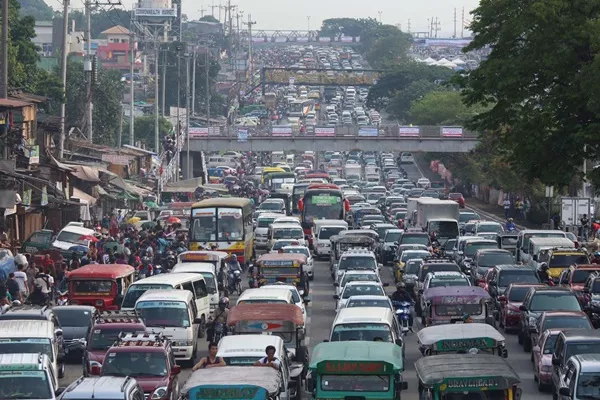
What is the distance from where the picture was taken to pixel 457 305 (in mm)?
34344

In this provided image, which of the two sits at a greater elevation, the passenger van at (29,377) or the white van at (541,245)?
the passenger van at (29,377)

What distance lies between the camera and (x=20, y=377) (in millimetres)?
23016

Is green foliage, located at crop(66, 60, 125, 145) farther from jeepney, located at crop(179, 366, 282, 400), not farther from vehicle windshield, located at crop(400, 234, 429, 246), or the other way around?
jeepney, located at crop(179, 366, 282, 400)

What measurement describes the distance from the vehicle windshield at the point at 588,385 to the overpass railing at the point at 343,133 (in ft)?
268

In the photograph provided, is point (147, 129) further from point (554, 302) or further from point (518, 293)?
point (554, 302)

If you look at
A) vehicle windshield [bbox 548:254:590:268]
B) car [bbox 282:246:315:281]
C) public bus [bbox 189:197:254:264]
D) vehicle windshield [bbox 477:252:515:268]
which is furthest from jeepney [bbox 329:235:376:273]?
vehicle windshield [bbox 548:254:590:268]

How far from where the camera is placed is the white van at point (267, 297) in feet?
106

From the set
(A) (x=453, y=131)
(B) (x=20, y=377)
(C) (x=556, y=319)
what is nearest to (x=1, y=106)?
(C) (x=556, y=319)

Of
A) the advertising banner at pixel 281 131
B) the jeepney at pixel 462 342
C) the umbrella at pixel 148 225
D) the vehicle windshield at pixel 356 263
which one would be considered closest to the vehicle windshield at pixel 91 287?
the vehicle windshield at pixel 356 263

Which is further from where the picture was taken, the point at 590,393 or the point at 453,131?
the point at 453,131

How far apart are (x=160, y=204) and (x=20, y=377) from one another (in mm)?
58300

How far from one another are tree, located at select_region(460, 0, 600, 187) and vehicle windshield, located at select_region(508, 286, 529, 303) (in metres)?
3.08

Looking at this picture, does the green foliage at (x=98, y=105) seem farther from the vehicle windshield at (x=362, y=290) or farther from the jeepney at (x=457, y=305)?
the jeepney at (x=457, y=305)

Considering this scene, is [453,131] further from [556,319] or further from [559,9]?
[556,319]
